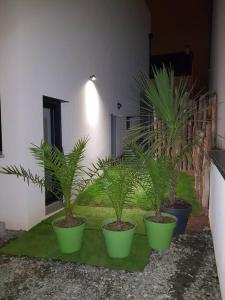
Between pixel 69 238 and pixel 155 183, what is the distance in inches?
41.4

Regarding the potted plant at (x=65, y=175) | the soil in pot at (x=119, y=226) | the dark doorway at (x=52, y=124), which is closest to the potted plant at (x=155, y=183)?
the soil in pot at (x=119, y=226)

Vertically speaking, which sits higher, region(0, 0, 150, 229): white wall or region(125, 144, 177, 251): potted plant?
region(0, 0, 150, 229): white wall

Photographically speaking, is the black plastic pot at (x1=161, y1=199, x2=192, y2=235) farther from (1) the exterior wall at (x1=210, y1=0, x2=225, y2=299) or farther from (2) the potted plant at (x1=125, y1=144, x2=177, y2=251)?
(1) the exterior wall at (x1=210, y1=0, x2=225, y2=299)

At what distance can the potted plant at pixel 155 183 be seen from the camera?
272cm

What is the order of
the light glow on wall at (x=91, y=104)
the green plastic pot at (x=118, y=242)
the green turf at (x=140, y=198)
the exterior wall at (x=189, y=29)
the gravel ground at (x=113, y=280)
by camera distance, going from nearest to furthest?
the gravel ground at (x=113, y=280), the green plastic pot at (x=118, y=242), the green turf at (x=140, y=198), the light glow on wall at (x=91, y=104), the exterior wall at (x=189, y=29)

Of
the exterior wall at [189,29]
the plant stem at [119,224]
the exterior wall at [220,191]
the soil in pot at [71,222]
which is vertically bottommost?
the soil in pot at [71,222]

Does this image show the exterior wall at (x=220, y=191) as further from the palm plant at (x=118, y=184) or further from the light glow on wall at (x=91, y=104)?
the light glow on wall at (x=91, y=104)

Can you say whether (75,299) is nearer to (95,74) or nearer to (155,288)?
(155,288)

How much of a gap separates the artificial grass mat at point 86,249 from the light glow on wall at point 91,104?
7.77 feet

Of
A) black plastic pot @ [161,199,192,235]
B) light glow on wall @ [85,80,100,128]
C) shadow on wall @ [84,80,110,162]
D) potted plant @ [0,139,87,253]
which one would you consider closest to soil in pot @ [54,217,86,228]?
potted plant @ [0,139,87,253]

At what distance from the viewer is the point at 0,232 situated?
3293 millimetres

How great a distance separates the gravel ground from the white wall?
1024 mm

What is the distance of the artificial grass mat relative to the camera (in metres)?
2.56

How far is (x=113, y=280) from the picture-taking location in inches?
89.5
